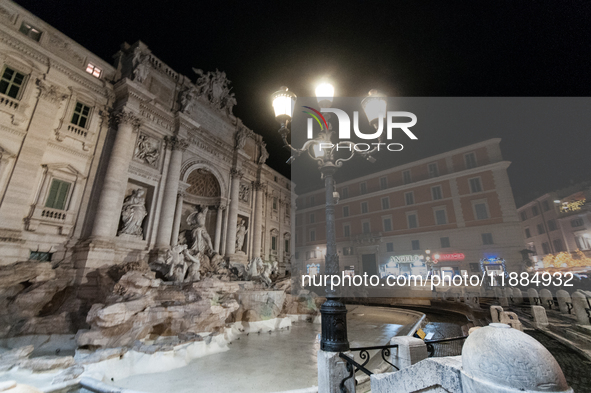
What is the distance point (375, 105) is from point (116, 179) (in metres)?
11.4

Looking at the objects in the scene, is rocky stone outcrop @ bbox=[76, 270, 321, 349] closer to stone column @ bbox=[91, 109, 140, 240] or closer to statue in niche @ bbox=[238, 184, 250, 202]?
stone column @ bbox=[91, 109, 140, 240]

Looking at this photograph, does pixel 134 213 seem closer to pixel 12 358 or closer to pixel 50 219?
pixel 50 219

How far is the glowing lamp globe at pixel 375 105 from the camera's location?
5168 millimetres

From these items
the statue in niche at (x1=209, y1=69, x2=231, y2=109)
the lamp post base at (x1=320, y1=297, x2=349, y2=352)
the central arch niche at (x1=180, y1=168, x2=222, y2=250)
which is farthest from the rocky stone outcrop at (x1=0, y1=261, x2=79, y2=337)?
the statue in niche at (x1=209, y1=69, x2=231, y2=109)

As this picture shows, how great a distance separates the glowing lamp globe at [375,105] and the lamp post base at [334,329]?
381 centimetres

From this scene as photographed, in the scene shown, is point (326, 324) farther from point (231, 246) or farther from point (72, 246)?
point (231, 246)

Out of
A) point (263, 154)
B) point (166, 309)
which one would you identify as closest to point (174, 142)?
point (263, 154)

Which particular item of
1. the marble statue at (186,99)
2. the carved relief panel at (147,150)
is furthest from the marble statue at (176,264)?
the marble statue at (186,99)

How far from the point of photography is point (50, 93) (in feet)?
33.2

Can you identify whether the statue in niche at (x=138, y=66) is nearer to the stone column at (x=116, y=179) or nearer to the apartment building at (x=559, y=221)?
the stone column at (x=116, y=179)

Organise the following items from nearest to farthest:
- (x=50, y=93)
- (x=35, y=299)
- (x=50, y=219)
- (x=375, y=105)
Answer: (x=375, y=105) → (x=35, y=299) → (x=50, y=219) → (x=50, y=93)

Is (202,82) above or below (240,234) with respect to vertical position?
above

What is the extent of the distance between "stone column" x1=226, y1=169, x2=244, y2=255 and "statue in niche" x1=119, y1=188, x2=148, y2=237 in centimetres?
575

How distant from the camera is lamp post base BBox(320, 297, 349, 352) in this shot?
339cm
